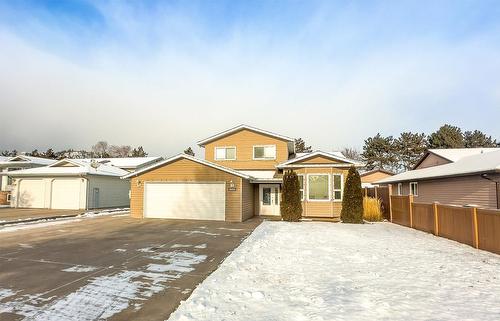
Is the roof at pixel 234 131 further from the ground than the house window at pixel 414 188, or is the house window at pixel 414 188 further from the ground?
the roof at pixel 234 131

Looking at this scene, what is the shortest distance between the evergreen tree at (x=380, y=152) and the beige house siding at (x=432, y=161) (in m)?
22.5

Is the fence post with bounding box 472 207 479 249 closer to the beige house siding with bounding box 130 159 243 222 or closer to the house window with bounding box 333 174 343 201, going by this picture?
the house window with bounding box 333 174 343 201

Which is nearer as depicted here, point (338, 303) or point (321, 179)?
point (338, 303)

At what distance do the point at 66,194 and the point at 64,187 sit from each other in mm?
639

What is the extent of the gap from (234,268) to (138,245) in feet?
15.1

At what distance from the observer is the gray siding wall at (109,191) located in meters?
26.3

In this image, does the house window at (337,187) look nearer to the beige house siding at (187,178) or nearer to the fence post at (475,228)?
the beige house siding at (187,178)

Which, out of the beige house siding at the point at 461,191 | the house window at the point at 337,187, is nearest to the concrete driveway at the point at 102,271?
the house window at the point at 337,187

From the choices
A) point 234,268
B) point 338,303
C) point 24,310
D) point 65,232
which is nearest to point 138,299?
point 24,310

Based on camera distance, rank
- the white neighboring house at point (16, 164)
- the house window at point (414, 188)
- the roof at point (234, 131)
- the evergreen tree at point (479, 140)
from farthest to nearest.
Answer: the evergreen tree at point (479, 140) → the white neighboring house at point (16, 164) → the roof at point (234, 131) → the house window at point (414, 188)

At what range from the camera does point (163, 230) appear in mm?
14180

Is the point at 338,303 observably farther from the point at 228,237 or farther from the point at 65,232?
the point at 65,232

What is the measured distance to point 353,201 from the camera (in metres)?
17.0

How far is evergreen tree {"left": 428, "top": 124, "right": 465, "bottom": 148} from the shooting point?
149 ft
